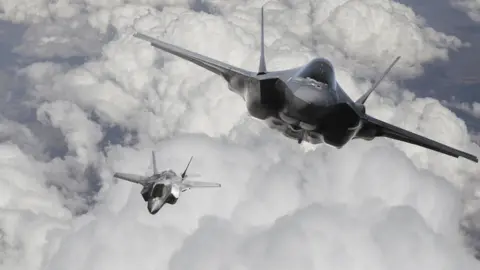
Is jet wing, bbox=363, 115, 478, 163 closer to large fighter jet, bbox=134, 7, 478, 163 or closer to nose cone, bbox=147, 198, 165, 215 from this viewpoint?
large fighter jet, bbox=134, 7, 478, 163

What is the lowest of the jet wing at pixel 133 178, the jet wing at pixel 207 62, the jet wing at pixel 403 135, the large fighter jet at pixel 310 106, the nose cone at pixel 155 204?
the jet wing at pixel 133 178

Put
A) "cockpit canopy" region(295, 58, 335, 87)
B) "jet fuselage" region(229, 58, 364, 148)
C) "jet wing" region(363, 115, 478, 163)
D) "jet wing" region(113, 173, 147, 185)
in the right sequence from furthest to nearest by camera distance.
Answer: "jet wing" region(113, 173, 147, 185) < "jet wing" region(363, 115, 478, 163) < "cockpit canopy" region(295, 58, 335, 87) < "jet fuselage" region(229, 58, 364, 148)

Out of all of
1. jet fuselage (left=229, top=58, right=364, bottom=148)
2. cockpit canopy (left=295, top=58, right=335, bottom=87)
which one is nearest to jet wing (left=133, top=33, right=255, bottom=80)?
jet fuselage (left=229, top=58, right=364, bottom=148)

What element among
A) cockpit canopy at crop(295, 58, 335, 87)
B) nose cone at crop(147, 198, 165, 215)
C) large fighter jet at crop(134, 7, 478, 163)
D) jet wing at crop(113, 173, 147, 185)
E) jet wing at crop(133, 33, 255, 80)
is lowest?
jet wing at crop(113, 173, 147, 185)

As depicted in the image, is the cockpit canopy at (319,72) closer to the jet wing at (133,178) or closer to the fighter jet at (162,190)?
the fighter jet at (162,190)

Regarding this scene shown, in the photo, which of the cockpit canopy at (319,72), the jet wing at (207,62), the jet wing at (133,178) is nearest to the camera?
the cockpit canopy at (319,72)

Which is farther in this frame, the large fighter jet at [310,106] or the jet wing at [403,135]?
the jet wing at [403,135]

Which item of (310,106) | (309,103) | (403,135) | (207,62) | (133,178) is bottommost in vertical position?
(133,178)

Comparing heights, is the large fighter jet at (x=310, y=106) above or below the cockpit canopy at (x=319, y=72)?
below

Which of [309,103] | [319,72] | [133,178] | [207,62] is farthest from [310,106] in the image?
[133,178]

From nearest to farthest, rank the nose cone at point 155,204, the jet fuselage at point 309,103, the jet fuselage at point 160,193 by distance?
the jet fuselage at point 309,103 → the nose cone at point 155,204 → the jet fuselage at point 160,193

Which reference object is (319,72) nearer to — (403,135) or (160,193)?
(403,135)

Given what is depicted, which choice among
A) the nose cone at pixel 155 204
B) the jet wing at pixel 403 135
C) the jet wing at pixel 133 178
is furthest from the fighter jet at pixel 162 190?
the jet wing at pixel 403 135

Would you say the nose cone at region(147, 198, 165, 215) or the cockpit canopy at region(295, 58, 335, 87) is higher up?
the cockpit canopy at region(295, 58, 335, 87)
